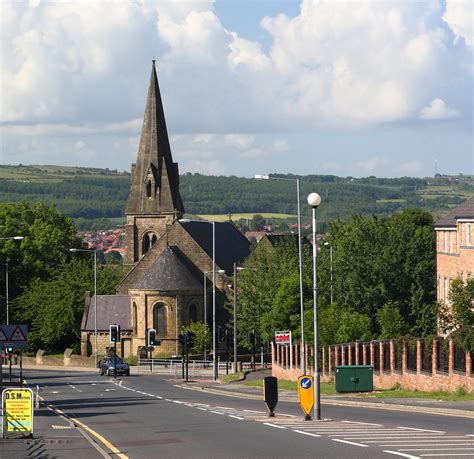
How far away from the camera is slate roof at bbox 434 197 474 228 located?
6593cm

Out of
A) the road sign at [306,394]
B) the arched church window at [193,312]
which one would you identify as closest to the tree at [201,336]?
the arched church window at [193,312]

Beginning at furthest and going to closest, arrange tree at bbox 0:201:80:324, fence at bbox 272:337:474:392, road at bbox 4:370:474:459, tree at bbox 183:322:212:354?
tree at bbox 0:201:80:324, tree at bbox 183:322:212:354, fence at bbox 272:337:474:392, road at bbox 4:370:474:459

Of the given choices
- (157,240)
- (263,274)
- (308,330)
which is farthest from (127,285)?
(308,330)

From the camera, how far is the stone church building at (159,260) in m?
108

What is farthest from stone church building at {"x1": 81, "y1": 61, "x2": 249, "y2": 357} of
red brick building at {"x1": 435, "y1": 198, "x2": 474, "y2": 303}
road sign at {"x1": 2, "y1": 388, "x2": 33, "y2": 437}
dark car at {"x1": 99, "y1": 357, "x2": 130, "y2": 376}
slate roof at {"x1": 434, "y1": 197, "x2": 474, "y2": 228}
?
road sign at {"x1": 2, "y1": 388, "x2": 33, "y2": 437}

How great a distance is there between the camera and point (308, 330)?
71812 mm

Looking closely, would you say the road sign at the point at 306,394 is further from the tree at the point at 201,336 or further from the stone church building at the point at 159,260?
the stone church building at the point at 159,260

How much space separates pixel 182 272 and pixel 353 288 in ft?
89.7

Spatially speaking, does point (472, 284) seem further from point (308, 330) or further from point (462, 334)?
point (308, 330)

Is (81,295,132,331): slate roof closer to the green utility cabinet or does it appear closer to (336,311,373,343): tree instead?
(336,311,373,343): tree

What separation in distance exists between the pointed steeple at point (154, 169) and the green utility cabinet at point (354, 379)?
73264 millimetres

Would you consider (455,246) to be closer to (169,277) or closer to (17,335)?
(17,335)

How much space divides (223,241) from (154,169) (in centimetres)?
940

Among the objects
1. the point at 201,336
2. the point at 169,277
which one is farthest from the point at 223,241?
the point at 201,336
